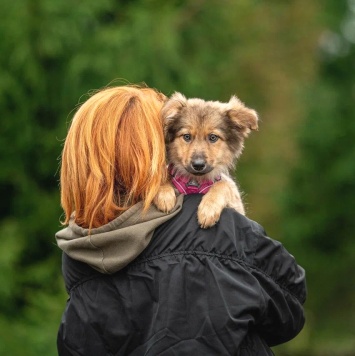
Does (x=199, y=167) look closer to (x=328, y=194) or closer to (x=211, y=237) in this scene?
(x=211, y=237)

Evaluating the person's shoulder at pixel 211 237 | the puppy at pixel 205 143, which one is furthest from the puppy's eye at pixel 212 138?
the person's shoulder at pixel 211 237

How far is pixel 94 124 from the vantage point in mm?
→ 3682

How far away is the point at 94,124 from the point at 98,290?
0.65 m

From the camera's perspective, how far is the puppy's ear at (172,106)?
13.1 feet

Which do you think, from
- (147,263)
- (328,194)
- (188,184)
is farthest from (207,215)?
(328,194)

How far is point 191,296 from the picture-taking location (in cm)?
346

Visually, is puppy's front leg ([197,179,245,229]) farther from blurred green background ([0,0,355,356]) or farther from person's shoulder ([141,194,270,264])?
blurred green background ([0,0,355,356])

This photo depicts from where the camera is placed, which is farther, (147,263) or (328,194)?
(328,194)

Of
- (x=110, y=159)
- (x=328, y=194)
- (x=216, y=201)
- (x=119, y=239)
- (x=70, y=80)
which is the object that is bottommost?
(x=328, y=194)

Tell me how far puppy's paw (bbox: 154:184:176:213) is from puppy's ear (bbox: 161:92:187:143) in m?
0.43

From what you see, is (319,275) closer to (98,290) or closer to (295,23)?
(295,23)

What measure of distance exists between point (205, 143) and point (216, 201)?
0.89 m

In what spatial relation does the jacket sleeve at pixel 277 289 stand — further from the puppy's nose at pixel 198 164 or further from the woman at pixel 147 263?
the puppy's nose at pixel 198 164

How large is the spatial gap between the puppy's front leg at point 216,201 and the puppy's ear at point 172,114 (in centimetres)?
33
